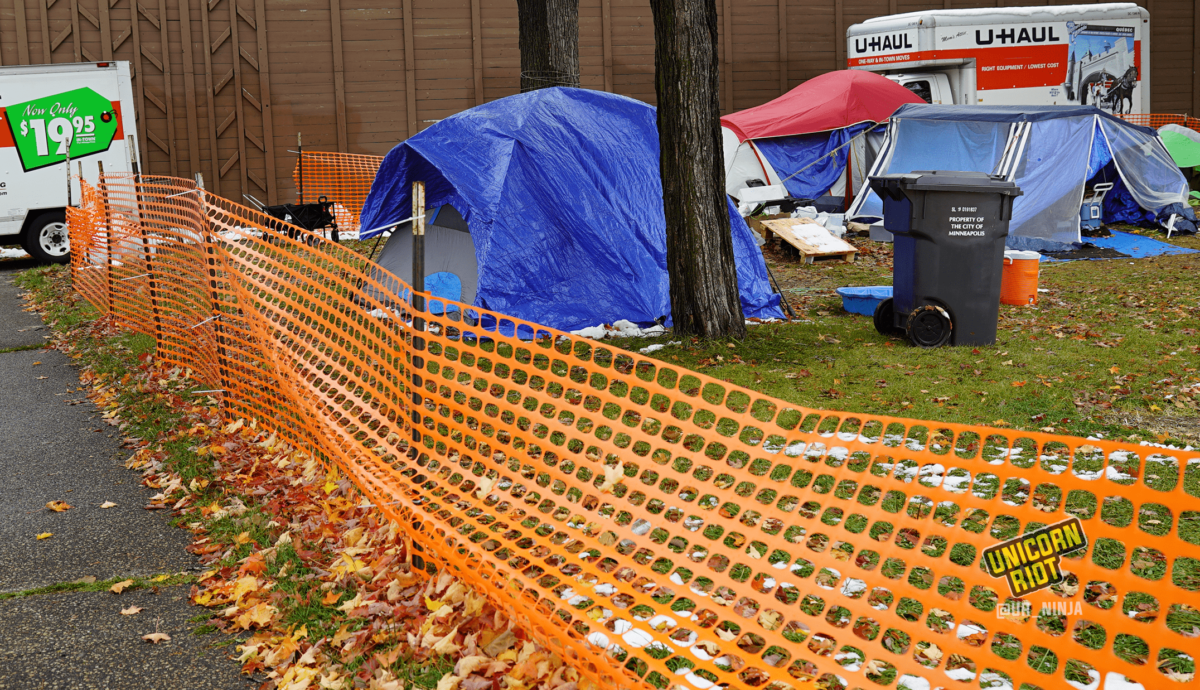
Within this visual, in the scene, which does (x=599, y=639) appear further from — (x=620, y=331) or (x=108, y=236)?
(x=108, y=236)

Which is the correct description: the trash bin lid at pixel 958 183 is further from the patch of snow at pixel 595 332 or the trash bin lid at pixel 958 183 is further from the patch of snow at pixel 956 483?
the patch of snow at pixel 956 483

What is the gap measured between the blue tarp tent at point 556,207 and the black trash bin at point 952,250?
1749 millimetres

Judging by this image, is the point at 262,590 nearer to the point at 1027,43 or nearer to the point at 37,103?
the point at 37,103

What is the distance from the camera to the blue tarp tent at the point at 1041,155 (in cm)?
1388

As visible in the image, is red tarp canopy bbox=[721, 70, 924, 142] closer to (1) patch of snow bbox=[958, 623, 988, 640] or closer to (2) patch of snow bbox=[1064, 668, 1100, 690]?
(1) patch of snow bbox=[958, 623, 988, 640]

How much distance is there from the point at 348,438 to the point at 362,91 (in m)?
16.7

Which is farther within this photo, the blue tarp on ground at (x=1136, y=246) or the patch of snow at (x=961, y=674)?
the blue tarp on ground at (x=1136, y=246)

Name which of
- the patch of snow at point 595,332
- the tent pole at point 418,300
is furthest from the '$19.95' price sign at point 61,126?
the tent pole at point 418,300

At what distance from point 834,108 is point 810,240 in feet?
13.6

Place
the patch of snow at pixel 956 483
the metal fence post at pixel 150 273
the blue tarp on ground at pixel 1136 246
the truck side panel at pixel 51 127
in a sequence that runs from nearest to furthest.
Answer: the patch of snow at pixel 956 483 < the metal fence post at pixel 150 273 < the blue tarp on ground at pixel 1136 246 < the truck side panel at pixel 51 127

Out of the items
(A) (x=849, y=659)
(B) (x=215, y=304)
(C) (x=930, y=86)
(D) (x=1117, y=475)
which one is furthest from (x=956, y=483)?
(C) (x=930, y=86)

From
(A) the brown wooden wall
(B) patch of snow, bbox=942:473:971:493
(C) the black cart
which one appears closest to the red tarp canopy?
(A) the brown wooden wall

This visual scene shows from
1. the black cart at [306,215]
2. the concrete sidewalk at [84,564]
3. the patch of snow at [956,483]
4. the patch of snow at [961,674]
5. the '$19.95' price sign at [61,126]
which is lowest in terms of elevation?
the concrete sidewalk at [84,564]

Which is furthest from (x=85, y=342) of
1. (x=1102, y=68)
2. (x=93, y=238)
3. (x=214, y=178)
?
(x=1102, y=68)
